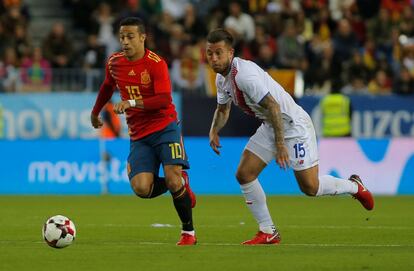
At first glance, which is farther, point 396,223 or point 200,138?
point 200,138

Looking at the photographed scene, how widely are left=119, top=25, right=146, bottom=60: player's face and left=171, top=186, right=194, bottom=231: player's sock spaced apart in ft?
4.60

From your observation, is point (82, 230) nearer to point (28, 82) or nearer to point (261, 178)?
point (261, 178)

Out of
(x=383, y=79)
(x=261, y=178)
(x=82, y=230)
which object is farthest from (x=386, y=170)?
(x=82, y=230)

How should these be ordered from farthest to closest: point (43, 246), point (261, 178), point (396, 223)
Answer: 1. point (261, 178)
2. point (396, 223)
3. point (43, 246)

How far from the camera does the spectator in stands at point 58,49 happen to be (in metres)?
23.1

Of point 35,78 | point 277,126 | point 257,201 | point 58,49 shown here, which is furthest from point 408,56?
point 277,126

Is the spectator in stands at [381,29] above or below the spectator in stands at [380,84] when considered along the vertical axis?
above

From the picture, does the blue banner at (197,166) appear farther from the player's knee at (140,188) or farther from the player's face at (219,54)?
the player's face at (219,54)

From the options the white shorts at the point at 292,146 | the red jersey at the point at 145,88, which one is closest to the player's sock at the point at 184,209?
the red jersey at the point at 145,88

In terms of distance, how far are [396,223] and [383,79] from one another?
10.0 m

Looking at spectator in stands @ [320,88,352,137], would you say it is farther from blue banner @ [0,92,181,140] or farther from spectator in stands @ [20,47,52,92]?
spectator in stands @ [20,47,52,92]

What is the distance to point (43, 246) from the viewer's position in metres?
11.2

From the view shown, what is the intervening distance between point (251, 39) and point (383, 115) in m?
3.57

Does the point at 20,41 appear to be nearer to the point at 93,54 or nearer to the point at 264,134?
the point at 93,54
